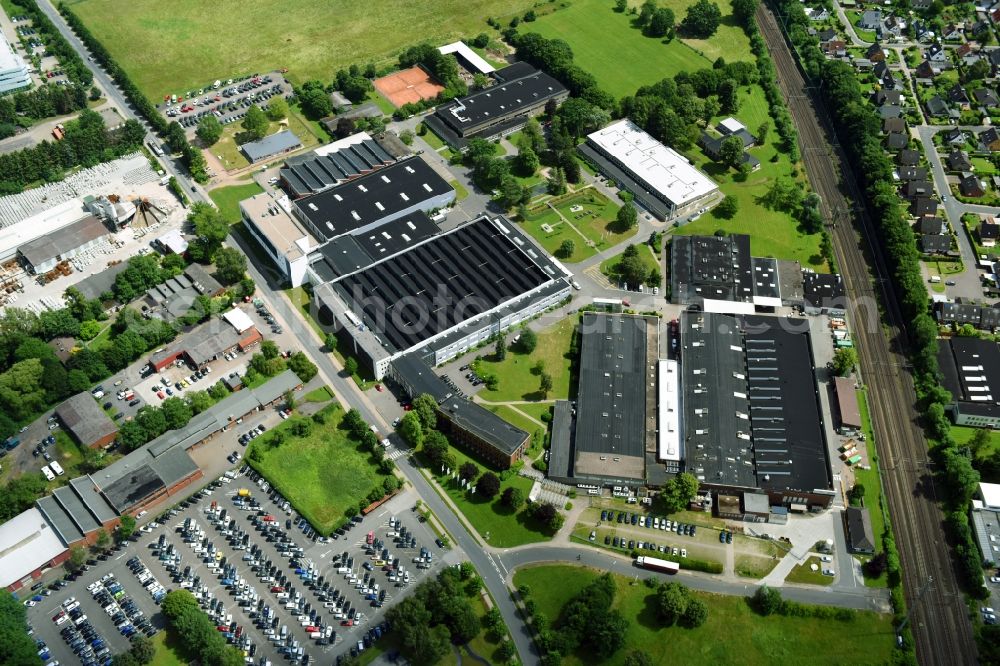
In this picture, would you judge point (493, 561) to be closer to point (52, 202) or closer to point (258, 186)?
point (258, 186)

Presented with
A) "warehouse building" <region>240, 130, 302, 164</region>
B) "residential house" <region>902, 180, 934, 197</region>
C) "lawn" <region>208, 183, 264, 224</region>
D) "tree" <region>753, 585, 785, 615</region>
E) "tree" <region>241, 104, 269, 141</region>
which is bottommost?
"tree" <region>753, 585, 785, 615</region>

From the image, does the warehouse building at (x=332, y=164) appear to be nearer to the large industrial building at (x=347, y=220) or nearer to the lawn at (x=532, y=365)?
the large industrial building at (x=347, y=220)

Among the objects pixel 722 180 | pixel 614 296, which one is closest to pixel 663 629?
pixel 614 296

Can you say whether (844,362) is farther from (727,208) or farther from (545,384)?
(545,384)

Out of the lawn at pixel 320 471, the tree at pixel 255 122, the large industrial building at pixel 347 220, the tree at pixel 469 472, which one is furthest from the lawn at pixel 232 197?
the tree at pixel 469 472

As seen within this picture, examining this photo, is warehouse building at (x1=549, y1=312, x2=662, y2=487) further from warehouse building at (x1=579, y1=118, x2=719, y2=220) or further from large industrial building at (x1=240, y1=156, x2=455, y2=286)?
large industrial building at (x1=240, y1=156, x2=455, y2=286)

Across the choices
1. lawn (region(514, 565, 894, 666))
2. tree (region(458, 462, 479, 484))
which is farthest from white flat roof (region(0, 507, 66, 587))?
lawn (region(514, 565, 894, 666))
